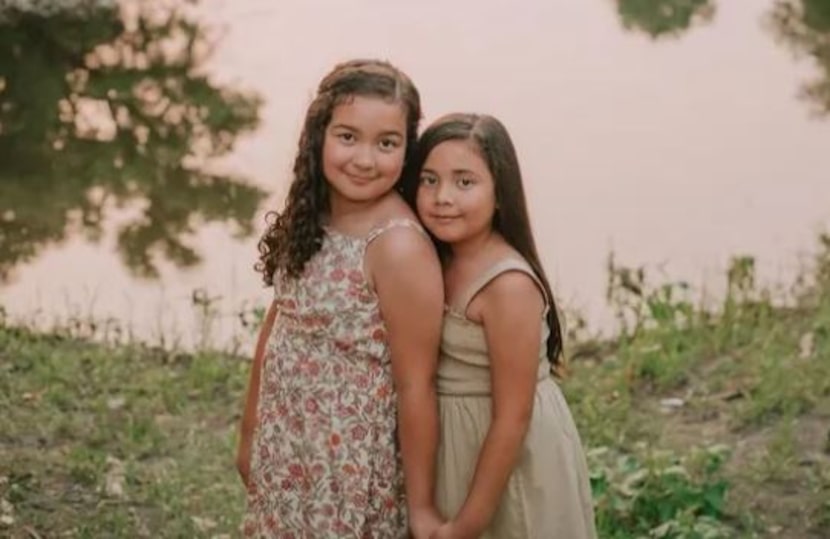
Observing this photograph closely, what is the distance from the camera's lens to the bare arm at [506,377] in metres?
2.70

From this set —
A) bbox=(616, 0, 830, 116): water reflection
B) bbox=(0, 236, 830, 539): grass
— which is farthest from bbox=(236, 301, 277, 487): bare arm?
bbox=(616, 0, 830, 116): water reflection

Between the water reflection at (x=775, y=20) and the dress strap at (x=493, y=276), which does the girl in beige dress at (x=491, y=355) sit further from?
the water reflection at (x=775, y=20)

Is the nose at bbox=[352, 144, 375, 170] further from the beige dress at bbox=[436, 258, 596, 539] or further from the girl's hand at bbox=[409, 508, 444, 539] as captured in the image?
the girl's hand at bbox=[409, 508, 444, 539]

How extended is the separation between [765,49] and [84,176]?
3.65 meters

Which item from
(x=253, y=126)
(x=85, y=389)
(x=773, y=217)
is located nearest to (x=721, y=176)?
(x=773, y=217)

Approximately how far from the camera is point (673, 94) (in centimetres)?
827

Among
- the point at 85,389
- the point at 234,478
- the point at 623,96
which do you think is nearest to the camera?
the point at 234,478

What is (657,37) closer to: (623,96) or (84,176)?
(623,96)

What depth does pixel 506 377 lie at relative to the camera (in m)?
2.70

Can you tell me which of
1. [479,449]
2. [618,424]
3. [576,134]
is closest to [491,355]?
[479,449]

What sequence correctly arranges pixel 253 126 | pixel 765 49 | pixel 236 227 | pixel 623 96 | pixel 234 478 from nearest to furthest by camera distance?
pixel 234 478
pixel 236 227
pixel 253 126
pixel 623 96
pixel 765 49

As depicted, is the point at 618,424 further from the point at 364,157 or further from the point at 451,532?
the point at 364,157

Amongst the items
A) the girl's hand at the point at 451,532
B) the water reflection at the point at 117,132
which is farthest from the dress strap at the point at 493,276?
the water reflection at the point at 117,132

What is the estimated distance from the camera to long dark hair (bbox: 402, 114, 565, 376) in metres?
2.73
